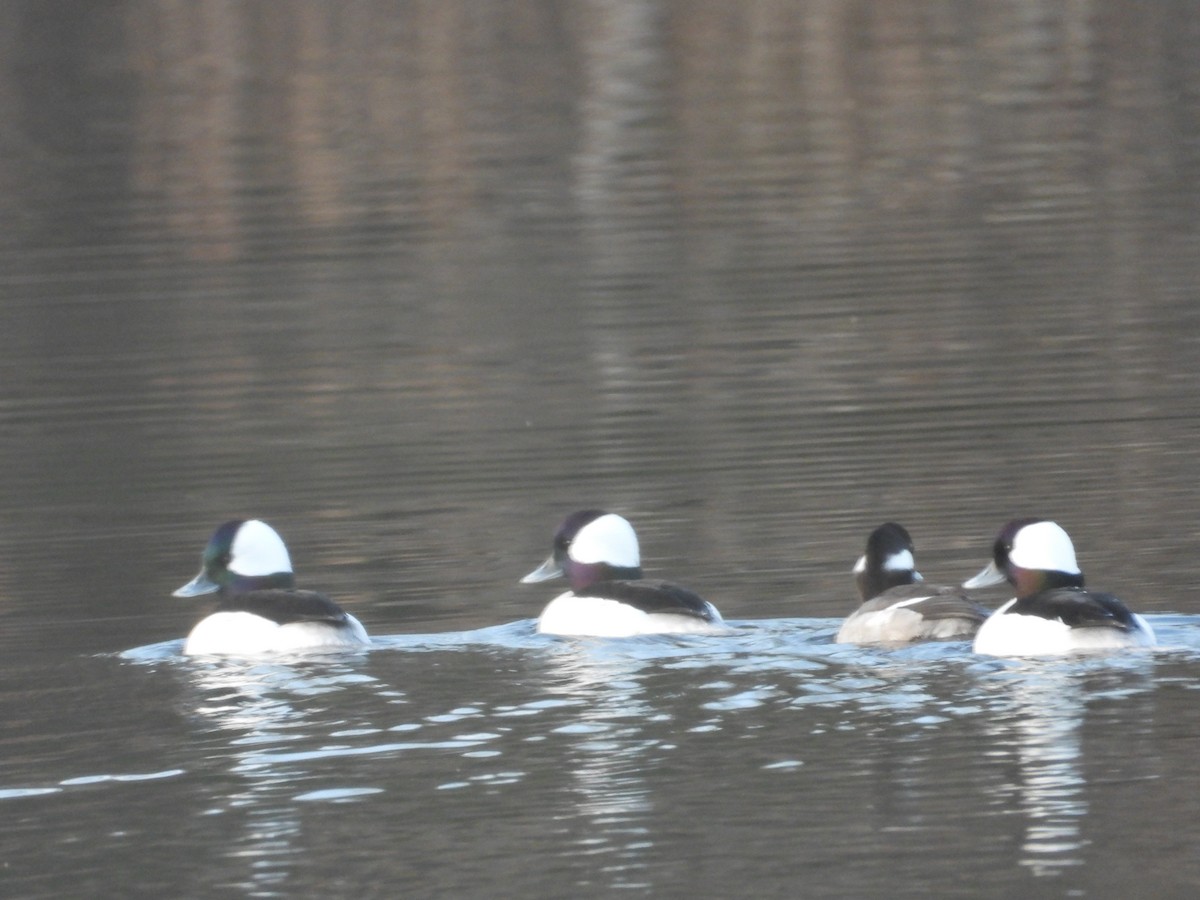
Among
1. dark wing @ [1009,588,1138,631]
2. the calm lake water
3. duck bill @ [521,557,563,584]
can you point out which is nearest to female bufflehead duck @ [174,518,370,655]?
the calm lake water

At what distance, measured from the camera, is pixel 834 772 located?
332 inches

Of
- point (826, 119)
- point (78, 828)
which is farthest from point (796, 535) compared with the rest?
point (826, 119)

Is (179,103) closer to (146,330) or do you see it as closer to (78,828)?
(146,330)

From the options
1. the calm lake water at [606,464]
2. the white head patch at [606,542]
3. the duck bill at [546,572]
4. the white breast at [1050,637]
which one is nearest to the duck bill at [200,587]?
the calm lake water at [606,464]

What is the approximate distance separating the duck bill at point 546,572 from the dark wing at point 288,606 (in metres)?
1.56

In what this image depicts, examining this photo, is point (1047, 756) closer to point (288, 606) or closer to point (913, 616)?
point (913, 616)

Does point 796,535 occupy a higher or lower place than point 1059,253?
lower

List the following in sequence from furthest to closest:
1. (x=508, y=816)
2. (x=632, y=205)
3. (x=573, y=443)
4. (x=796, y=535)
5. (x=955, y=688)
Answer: (x=632, y=205) < (x=573, y=443) < (x=796, y=535) < (x=955, y=688) < (x=508, y=816)

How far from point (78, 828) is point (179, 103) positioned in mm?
35990

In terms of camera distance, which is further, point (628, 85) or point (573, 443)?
point (628, 85)

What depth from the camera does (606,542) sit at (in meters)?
12.2

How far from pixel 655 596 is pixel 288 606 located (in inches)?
64.9

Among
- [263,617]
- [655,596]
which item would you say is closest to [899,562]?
[655,596]

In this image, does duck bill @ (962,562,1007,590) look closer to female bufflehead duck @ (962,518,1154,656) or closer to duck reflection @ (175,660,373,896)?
female bufflehead duck @ (962,518,1154,656)
